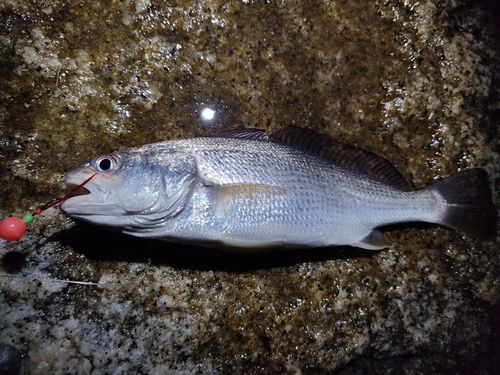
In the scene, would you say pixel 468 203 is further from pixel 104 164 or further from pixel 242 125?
pixel 104 164

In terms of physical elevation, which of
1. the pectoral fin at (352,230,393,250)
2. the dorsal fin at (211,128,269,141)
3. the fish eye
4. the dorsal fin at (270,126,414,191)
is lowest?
the pectoral fin at (352,230,393,250)

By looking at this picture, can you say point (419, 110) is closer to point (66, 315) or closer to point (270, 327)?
point (270, 327)

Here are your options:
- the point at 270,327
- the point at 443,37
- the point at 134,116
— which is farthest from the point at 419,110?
the point at 134,116

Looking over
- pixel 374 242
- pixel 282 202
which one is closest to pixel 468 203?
pixel 374 242

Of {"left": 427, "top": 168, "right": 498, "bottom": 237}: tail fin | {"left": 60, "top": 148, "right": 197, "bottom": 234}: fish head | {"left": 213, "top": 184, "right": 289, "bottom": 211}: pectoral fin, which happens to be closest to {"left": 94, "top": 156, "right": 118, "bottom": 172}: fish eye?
{"left": 60, "top": 148, "right": 197, "bottom": 234}: fish head

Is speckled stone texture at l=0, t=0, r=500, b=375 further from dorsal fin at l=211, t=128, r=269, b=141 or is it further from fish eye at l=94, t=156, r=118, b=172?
fish eye at l=94, t=156, r=118, b=172
